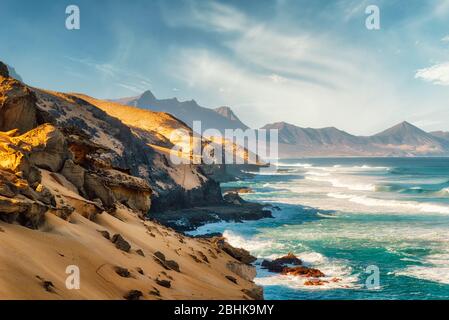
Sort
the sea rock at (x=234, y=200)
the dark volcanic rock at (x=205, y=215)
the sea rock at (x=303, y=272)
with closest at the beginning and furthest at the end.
A: the sea rock at (x=303, y=272)
the dark volcanic rock at (x=205, y=215)
the sea rock at (x=234, y=200)

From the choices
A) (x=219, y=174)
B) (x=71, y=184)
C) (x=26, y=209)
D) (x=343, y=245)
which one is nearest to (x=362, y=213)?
(x=343, y=245)

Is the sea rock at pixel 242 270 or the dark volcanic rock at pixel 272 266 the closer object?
the sea rock at pixel 242 270

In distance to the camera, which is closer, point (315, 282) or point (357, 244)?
point (315, 282)

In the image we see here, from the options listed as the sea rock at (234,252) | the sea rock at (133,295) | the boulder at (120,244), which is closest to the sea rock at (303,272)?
the sea rock at (234,252)

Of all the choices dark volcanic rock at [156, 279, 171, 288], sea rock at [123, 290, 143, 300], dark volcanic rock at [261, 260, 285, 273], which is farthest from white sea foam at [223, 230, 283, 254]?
sea rock at [123, 290, 143, 300]

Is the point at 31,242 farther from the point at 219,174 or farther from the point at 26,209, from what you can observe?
the point at 219,174

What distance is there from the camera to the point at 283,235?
36188mm

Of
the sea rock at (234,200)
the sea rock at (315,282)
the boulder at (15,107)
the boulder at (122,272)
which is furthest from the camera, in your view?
the sea rock at (234,200)

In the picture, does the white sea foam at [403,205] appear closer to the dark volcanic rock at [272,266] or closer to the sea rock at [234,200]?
the sea rock at [234,200]

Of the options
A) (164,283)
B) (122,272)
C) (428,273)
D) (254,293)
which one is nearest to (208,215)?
(428,273)

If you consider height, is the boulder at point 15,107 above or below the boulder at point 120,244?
above

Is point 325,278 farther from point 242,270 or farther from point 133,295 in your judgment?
point 133,295

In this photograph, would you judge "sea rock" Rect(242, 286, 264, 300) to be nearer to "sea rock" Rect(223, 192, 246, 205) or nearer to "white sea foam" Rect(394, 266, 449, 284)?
"white sea foam" Rect(394, 266, 449, 284)

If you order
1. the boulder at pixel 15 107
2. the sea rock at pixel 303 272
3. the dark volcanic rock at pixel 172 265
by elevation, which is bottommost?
the sea rock at pixel 303 272
